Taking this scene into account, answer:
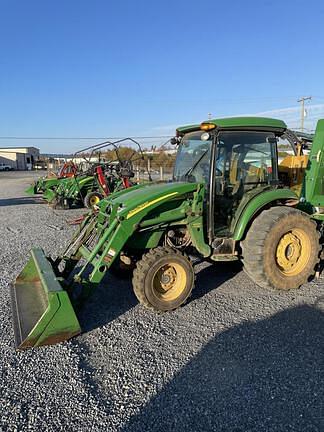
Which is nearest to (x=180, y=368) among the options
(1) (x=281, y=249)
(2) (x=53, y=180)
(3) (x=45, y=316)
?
(3) (x=45, y=316)

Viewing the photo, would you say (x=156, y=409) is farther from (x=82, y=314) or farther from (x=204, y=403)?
(x=82, y=314)

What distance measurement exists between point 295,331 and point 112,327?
6.46 feet

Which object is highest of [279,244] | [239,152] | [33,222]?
[239,152]

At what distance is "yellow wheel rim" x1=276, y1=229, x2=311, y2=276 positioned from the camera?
4.71 meters

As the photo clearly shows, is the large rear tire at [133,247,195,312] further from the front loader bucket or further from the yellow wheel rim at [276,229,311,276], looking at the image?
the yellow wheel rim at [276,229,311,276]

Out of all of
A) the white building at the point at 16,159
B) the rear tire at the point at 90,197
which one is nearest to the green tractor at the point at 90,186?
the rear tire at the point at 90,197

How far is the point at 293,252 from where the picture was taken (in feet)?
15.8

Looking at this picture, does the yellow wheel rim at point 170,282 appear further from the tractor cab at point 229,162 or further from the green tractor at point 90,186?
the green tractor at point 90,186

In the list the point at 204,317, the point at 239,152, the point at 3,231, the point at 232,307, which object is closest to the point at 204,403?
the point at 204,317

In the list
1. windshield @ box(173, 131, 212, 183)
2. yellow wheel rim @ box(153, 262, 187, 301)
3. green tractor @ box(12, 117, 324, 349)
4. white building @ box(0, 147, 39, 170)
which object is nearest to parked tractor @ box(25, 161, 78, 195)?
windshield @ box(173, 131, 212, 183)

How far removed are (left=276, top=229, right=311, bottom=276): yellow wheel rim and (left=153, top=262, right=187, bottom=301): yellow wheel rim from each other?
56.3 inches

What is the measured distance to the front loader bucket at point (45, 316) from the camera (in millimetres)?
3268

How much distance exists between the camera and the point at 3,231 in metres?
9.11

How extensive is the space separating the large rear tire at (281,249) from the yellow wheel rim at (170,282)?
3.12ft
